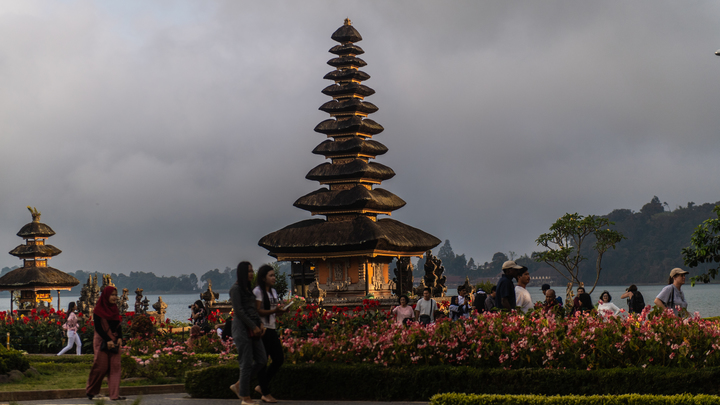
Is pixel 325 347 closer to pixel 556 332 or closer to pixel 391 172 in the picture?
pixel 556 332

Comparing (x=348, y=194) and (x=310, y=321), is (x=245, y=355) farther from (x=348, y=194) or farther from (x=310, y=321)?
(x=348, y=194)

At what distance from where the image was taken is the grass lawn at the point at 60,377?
1320 centimetres

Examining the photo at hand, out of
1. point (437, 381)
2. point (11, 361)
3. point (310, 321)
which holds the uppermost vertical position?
point (310, 321)

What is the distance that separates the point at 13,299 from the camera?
4819 centimetres

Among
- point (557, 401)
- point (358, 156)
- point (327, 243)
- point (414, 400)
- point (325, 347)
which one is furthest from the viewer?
point (358, 156)

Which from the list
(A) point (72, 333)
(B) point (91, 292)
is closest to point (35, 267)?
(B) point (91, 292)

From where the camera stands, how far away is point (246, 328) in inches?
384

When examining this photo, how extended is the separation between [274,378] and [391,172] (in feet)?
110

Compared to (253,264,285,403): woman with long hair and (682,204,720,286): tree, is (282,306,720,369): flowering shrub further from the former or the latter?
(682,204,720,286): tree

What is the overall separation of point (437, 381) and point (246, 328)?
2.95 m

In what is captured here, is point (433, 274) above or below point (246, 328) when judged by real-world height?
above

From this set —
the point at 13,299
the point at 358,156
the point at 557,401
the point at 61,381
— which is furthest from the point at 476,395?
the point at 13,299

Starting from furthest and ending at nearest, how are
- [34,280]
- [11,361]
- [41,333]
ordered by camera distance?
1. [34,280]
2. [41,333]
3. [11,361]

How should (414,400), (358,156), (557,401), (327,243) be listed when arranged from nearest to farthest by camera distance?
1. (557,401)
2. (414,400)
3. (327,243)
4. (358,156)
